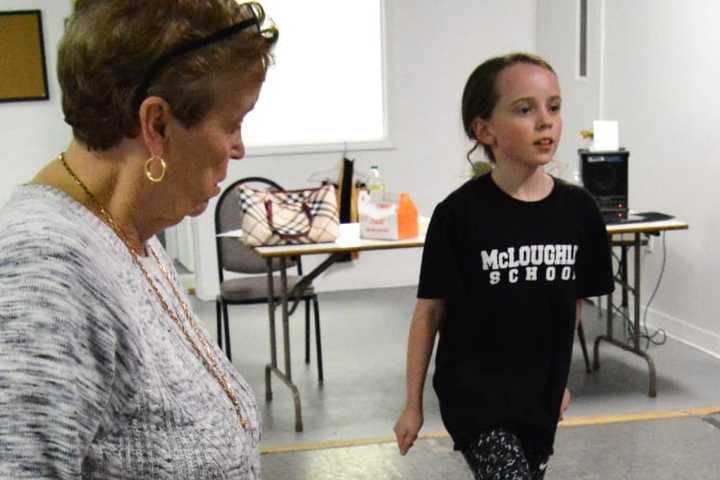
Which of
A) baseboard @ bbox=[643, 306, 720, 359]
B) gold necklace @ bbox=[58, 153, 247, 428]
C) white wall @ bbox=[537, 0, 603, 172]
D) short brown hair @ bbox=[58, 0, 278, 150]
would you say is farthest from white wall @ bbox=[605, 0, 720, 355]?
short brown hair @ bbox=[58, 0, 278, 150]

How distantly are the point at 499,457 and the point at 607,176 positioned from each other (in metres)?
2.56

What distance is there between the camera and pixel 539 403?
1.90 meters

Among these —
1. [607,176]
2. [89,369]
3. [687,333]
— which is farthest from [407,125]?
[89,369]

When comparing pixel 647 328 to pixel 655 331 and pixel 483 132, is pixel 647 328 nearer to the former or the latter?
pixel 655 331

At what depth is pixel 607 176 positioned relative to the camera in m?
4.11

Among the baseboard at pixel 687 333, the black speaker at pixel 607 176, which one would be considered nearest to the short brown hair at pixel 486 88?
the black speaker at pixel 607 176

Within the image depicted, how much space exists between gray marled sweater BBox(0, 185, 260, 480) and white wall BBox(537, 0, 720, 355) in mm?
3889

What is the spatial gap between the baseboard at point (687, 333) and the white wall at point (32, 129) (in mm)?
3930

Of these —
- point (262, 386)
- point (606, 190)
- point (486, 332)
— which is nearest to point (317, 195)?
point (262, 386)

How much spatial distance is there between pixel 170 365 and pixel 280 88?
17.3 ft

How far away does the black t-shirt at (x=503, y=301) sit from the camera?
1.89 m

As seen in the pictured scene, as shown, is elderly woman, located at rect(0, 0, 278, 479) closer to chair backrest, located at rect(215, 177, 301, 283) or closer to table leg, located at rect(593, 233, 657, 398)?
table leg, located at rect(593, 233, 657, 398)

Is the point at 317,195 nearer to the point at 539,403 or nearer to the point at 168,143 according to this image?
the point at 539,403

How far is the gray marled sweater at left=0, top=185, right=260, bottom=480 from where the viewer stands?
0.72 m
